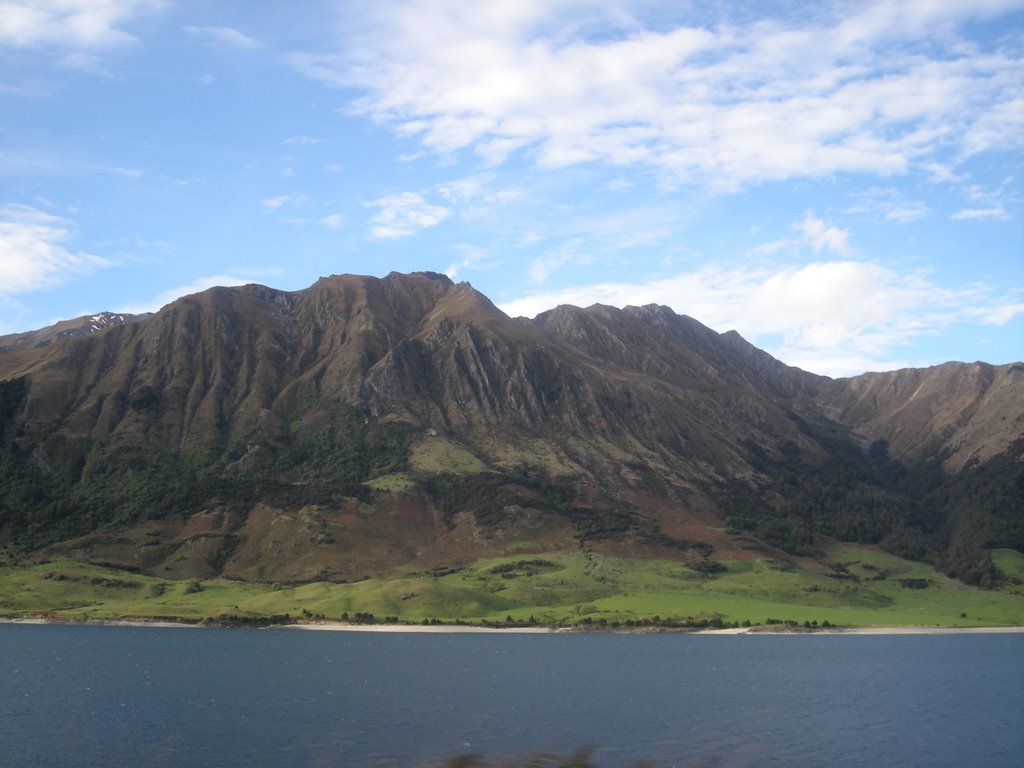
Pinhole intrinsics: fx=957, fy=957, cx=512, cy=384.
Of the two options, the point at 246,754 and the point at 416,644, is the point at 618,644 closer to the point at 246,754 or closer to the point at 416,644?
the point at 416,644

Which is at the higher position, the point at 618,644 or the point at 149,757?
the point at 149,757

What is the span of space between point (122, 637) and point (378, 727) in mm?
124026

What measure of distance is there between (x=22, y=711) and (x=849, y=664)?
398 feet

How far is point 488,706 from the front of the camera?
99875 mm

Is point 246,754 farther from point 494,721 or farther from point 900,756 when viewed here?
point 900,756

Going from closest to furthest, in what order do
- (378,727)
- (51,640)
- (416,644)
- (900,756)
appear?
(900,756)
(378,727)
(51,640)
(416,644)

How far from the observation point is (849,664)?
156m

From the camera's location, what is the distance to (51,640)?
175250 millimetres

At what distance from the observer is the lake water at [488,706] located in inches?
2953

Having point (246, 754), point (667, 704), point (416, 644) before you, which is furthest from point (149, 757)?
point (416, 644)

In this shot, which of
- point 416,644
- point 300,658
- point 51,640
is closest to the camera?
point 300,658

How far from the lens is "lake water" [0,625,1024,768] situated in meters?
75.0

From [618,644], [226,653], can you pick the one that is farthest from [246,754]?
[618,644]

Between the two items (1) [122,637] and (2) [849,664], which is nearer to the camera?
(2) [849,664]
